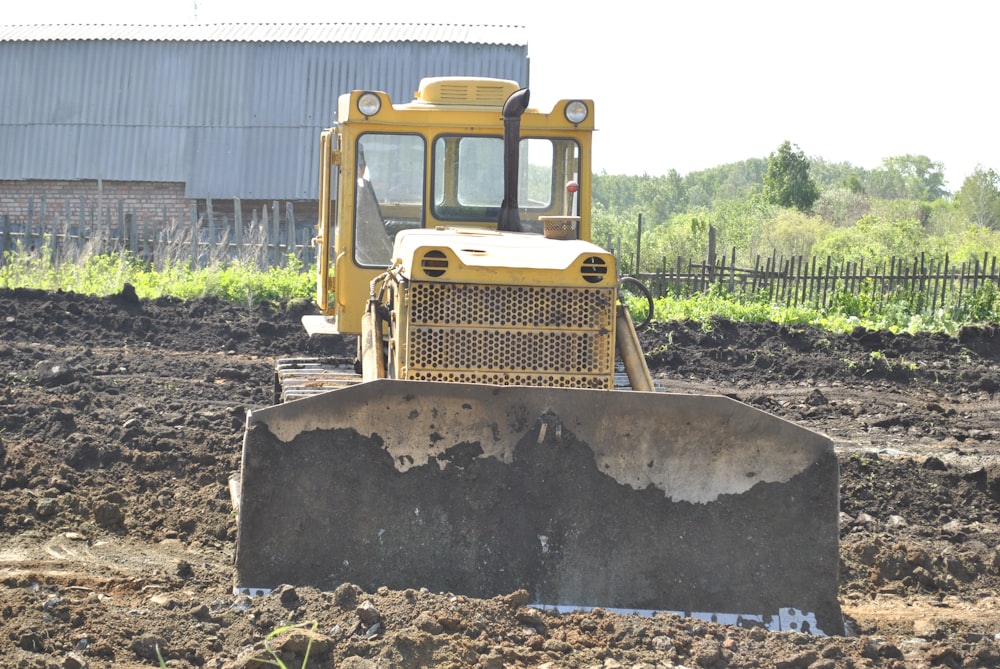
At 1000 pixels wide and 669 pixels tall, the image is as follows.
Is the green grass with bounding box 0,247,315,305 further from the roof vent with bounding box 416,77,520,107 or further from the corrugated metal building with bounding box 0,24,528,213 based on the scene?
the roof vent with bounding box 416,77,520,107

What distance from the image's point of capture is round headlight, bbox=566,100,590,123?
7660 millimetres

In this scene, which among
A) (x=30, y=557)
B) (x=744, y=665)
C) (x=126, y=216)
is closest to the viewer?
(x=744, y=665)

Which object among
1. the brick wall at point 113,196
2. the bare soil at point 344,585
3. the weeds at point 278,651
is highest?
the brick wall at point 113,196

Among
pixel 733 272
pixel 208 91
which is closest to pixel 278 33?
pixel 208 91

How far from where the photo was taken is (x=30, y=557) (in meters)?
6.33

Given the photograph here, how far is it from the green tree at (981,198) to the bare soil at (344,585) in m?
43.7

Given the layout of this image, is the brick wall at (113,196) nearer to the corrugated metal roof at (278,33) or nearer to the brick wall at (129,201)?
the brick wall at (129,201)

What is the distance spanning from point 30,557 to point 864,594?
4488mm

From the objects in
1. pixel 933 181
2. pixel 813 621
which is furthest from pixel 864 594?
pixel 933 181

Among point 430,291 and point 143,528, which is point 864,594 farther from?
point 143,528

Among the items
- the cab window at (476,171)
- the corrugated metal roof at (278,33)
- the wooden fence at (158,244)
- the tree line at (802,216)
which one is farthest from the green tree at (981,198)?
the cab window at (476,171)

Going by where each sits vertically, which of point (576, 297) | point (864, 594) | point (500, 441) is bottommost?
point (864, 594)

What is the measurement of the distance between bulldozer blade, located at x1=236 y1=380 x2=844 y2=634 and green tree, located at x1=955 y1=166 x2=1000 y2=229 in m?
52.8

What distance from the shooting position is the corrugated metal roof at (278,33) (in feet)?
98.2
